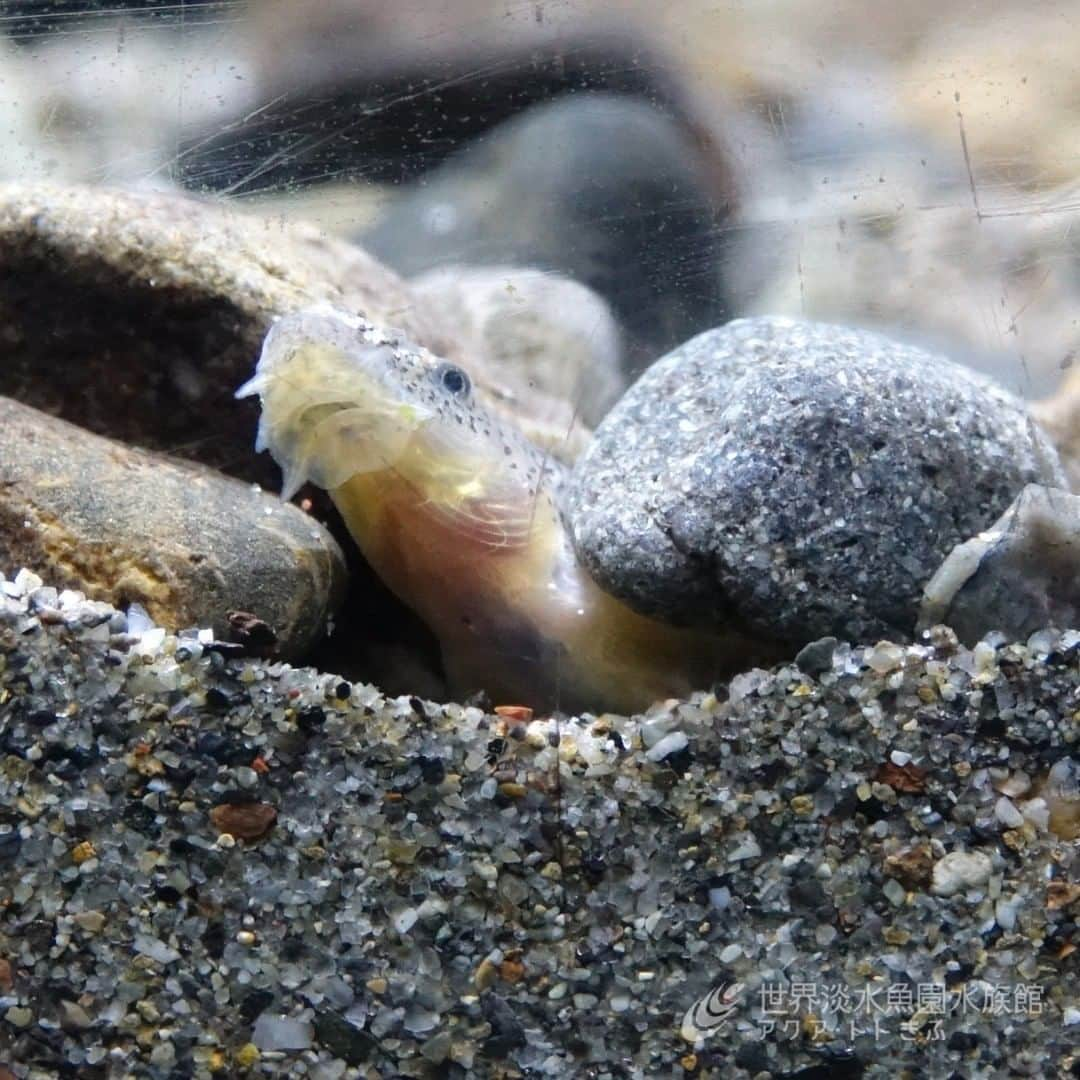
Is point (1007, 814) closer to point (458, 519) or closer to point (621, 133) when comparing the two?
point (458, 519)

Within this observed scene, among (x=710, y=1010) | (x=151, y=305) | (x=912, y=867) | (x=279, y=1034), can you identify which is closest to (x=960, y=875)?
(x=912, y=867)

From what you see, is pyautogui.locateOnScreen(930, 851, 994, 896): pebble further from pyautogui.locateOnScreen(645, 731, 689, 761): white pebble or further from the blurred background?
the blurred background

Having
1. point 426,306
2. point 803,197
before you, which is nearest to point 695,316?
point 803,197

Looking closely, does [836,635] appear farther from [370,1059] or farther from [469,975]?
[370,1059]

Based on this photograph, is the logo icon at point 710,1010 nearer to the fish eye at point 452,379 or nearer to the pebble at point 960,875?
the pebble at point 960,875

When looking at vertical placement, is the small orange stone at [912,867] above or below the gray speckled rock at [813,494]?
below

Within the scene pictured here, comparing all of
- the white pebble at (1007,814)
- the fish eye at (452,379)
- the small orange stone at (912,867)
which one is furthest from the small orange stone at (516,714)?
the fish eye at (452,379)
